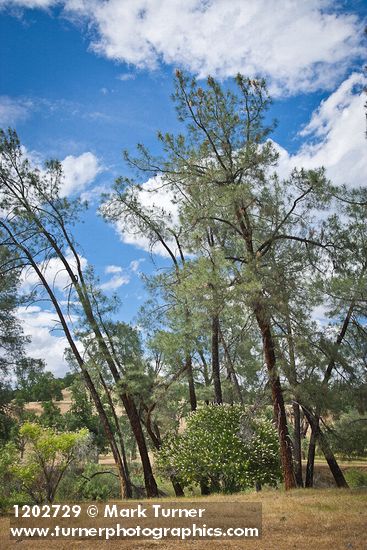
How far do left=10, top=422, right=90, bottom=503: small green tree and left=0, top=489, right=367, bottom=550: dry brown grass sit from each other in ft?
8.88

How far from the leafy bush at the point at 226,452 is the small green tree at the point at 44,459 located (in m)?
3.91

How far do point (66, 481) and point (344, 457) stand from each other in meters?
13.0

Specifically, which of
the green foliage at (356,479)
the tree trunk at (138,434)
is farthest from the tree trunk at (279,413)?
the green foliage at (356,479)

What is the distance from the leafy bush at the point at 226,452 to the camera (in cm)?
1464

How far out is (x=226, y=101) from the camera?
12422 mm

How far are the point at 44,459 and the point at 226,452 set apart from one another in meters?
5.69

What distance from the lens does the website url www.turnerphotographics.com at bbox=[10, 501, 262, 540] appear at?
26.1ft

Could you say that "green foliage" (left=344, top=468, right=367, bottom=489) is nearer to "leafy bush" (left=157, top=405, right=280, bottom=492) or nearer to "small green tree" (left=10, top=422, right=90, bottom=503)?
"leafy bush" (left=157, top=405, right=280, bottom=492)

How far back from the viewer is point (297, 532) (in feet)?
25.1

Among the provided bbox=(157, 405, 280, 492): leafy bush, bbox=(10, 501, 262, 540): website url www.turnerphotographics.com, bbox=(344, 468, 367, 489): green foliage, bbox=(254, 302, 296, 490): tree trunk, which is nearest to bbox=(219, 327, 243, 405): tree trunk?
bbox=(157, 405, 280, 492): leafy bush

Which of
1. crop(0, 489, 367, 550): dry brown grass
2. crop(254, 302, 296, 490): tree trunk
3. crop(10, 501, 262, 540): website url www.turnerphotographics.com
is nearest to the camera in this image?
crop(0, 489, 367, 550): dry brown grass

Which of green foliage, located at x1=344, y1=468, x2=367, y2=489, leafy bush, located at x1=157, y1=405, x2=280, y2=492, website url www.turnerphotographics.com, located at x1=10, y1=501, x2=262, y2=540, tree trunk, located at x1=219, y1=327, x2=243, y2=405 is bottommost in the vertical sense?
green foliage, located at x1=344, y1=468, x2=367, y2=489

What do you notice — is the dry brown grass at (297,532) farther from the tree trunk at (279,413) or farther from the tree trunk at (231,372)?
the tree trunk at (231,372)

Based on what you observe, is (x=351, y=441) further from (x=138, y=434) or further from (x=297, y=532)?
(x=138, y=434)
